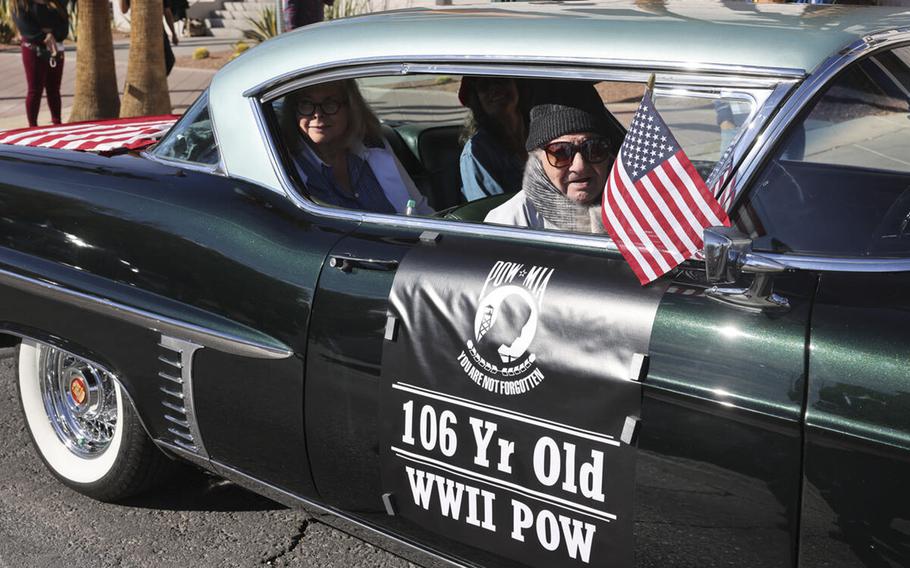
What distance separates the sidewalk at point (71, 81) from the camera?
1220 cm

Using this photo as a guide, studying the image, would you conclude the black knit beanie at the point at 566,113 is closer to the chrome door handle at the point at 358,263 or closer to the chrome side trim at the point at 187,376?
the chrome door handle at the point at 358,263

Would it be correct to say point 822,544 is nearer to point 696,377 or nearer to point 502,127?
point 696,377

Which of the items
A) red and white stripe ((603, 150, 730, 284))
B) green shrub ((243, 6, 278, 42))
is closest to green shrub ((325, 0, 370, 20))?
green shrub ((243, 6, 278, 42))

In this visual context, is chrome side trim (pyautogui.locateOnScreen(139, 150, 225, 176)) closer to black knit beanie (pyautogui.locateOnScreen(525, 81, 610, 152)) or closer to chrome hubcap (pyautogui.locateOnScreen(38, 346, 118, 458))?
chrome hubcap (pyautogui.locateOnScreen(38, 346, 118, 458))

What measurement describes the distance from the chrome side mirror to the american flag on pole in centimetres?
13

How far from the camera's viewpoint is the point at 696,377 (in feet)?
6.95

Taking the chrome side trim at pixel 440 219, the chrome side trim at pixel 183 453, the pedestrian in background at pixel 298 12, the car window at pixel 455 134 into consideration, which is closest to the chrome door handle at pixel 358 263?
the chrome side trim at pixel 440 219

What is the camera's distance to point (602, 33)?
8.21ft

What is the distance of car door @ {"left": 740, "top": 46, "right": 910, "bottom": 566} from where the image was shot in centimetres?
193

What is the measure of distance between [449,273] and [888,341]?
0.97 meters

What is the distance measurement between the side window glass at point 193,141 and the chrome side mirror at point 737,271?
162cm

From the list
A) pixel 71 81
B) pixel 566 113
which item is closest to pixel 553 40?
pixel 566 113

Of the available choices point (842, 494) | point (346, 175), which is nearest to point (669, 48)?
point (842, 494)

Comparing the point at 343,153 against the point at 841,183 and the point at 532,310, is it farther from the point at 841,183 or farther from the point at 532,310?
the point at 841,183
